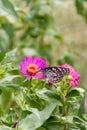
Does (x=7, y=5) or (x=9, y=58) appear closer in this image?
(x=9, y=58)

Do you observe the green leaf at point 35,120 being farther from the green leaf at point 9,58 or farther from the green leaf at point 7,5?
the green leaf at point 7,5

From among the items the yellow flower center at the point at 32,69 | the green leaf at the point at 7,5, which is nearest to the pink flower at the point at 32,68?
the yellow flower center at the point at 32,69

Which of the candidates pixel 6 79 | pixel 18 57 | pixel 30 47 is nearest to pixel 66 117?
pixel 6 79

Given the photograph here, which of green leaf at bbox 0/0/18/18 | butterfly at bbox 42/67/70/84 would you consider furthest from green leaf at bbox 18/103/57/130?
green leaf at bbox 0/0/18/18

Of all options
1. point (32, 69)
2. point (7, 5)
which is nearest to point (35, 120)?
point (32, 69)

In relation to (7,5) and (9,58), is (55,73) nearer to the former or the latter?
(9,58)

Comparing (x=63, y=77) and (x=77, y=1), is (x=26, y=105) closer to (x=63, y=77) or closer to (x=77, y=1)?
(x=63, y=77)
